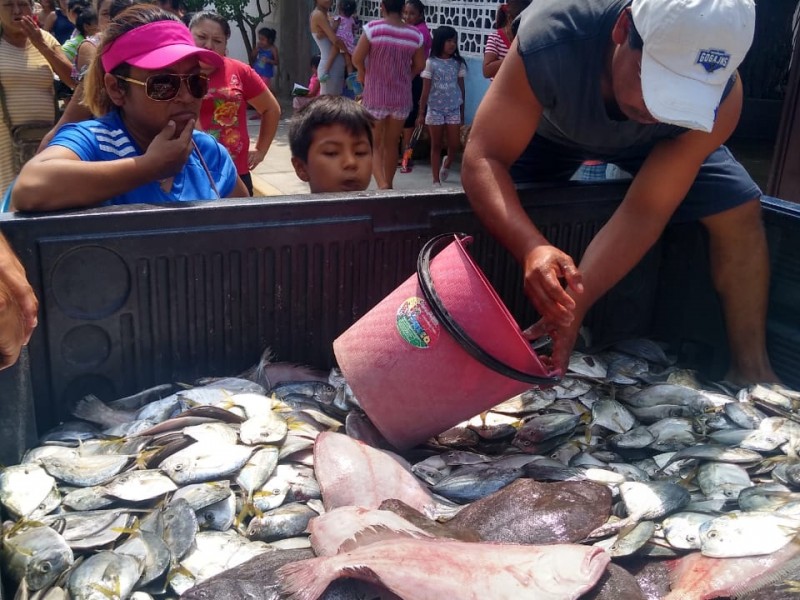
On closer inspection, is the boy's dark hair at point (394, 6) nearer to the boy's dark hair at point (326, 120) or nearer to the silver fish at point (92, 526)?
the boy's dark hair at point (326, 120)

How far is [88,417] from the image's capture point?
2479mm

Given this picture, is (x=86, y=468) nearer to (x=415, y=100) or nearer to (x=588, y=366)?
(x=588, y=366)

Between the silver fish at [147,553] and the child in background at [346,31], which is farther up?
the child in background at [346,31]

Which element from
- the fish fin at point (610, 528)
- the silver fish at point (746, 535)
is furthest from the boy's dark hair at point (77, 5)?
the silver fish at point (746, 535)

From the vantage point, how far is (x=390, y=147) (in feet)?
26.2

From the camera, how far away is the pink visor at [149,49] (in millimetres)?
2709

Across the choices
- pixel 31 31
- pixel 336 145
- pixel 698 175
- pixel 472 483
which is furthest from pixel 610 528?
pixel 31 31

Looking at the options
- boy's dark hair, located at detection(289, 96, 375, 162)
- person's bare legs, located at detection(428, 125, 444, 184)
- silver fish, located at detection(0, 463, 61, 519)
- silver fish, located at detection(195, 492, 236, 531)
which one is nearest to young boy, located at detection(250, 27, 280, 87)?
person's bare legs, located at detection(428, 125, 444, 184)

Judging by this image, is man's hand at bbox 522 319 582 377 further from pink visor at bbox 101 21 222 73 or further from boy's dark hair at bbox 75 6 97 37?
boy's dark hair at bbox 75 6 97 37

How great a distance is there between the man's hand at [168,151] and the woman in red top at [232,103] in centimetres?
157

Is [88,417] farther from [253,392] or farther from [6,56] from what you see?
[6,56]

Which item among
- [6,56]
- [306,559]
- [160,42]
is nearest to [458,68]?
[6,56]

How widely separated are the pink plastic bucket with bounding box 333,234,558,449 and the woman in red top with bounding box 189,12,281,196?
2112 mm

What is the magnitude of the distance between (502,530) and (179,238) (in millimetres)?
1297
